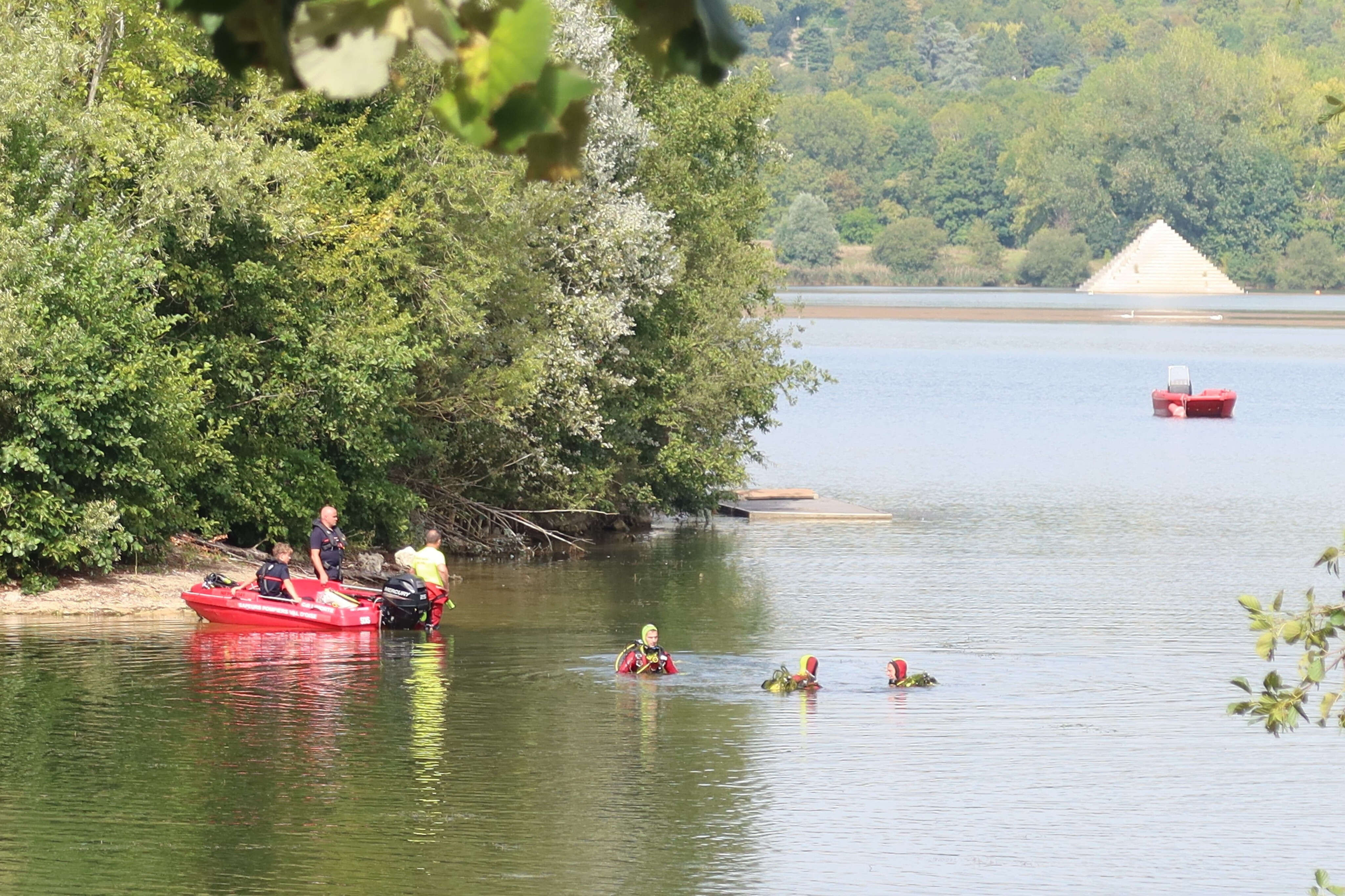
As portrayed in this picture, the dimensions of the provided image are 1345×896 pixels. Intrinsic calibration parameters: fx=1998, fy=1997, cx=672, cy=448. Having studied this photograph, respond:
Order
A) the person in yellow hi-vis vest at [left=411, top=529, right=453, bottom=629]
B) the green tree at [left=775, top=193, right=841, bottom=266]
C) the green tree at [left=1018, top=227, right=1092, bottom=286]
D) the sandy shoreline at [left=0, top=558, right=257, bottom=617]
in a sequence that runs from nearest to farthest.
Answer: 1. the sandy shoreline at [left=0, top=558, right=257, bottom=617]
2. the person in yellow hi-vis vest at [left=411, top=529, right=453, bottom=629]
3. the green tree at [left=1018, top=227, right=1092, bottom=286]
4. the green tree at [left=775, top=193, right=841, bottom=266]

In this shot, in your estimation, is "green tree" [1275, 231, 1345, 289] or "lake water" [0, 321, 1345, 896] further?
"green tree" [1275, 231, 1345, 289]

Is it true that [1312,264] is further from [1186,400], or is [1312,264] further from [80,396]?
[80,396]

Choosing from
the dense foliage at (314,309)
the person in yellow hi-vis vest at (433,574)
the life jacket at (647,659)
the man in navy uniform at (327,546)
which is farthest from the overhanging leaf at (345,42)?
the person in yellow hi-vis vest at (433,574)

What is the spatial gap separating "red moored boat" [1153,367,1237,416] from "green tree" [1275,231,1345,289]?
4405 inches

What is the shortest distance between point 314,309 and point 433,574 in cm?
461

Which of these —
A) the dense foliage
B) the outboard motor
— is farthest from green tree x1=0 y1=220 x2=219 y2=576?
the outboard motor

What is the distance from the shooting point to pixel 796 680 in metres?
21.2

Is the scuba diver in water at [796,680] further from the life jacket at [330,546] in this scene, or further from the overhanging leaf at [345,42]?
the overhanging leaf at [345,42]

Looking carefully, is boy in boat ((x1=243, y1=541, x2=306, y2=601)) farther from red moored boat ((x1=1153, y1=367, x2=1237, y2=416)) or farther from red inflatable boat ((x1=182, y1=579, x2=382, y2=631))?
red moored boat ((x1=1153, y1=367, x2=1237, y2=416))

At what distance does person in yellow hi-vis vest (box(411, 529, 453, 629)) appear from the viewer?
81.6 feet

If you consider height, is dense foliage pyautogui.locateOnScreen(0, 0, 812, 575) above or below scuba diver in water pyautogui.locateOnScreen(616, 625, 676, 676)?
above

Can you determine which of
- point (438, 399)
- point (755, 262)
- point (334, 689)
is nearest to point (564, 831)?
point (334, 689)

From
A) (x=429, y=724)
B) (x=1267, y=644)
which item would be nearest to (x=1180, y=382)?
(x=429, y=724)

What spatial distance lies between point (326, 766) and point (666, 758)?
299 centimetres
